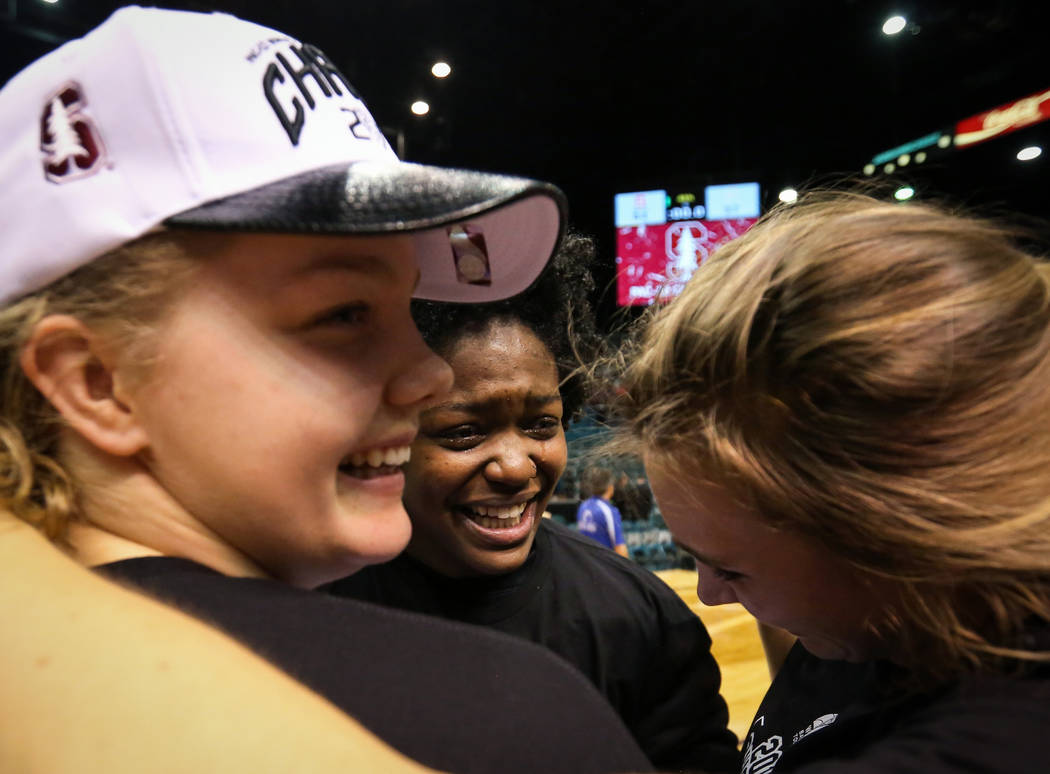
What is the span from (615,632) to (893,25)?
5300 millimetres

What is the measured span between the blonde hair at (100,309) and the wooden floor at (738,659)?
5.13 ft

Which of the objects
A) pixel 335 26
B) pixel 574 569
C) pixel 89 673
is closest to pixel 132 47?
pixel 89 673

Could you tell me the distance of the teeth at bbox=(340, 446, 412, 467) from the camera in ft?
2.22

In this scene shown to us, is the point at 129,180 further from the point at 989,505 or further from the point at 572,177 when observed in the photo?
the point at 572,177

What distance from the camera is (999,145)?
585 cm

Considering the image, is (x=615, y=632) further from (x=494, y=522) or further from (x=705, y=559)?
(x=705, y=559)

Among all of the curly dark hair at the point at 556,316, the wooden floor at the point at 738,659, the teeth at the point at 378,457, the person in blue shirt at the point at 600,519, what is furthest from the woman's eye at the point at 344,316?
the person in blue shirt at the point at 600,519

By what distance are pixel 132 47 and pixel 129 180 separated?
0.11m

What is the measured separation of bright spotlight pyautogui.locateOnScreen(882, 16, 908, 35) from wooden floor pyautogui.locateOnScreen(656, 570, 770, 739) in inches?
179

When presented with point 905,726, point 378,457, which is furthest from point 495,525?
point 905,726

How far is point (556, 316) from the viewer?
5.04ft

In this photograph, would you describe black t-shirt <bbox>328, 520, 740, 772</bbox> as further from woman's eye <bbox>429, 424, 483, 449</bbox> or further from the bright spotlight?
the bright spotlight

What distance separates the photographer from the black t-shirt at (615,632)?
1294mm

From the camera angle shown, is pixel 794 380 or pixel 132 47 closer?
pixel 132 47
